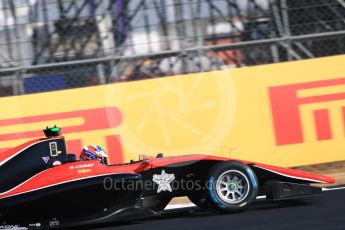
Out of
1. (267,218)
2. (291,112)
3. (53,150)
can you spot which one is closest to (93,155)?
(53,150)

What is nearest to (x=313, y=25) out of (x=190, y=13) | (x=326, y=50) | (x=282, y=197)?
(x=326, y=50)

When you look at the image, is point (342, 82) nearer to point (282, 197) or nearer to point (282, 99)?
point (282, 99)

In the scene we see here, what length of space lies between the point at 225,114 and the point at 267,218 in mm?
2732

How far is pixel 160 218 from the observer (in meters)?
6.74

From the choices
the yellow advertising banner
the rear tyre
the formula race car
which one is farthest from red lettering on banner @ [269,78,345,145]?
the rear tyre

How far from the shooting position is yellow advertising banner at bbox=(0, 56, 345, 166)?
8586 millimetres

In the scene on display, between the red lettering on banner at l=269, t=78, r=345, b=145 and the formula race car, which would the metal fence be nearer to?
the red lettering on banner at l=269, t=78, r=345, b=145

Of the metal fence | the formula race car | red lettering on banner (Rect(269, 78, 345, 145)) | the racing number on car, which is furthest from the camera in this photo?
the metal fence

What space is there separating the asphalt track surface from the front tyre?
11 cm

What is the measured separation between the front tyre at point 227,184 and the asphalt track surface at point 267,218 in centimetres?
11

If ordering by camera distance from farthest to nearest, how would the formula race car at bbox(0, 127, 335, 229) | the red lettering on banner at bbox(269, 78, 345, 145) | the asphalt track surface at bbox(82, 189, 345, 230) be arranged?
the red lettering on banner at bbox(269, 78, 345, 145)
the formula race car at bbox(0, 127, 335, 229)
the asphalt track surface at bbox(82, 189, 345, 230)

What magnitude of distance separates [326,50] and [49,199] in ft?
17.0

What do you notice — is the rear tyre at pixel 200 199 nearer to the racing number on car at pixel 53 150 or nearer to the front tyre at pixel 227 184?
the front tyre at pixel 227 184

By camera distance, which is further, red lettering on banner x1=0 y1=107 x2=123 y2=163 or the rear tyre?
red lettering on banner x1=0 y1=107 x2=123 y2=163
